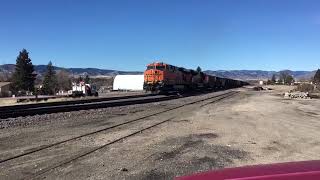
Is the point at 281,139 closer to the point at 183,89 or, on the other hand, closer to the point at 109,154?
the point at 109,154

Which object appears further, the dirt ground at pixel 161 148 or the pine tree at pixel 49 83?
the pine tree at pixel 49 83

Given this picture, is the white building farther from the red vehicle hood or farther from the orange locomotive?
the red vehicle hood

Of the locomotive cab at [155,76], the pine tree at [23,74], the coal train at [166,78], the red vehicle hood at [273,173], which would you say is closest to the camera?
the red vehicle hood at [273,173]

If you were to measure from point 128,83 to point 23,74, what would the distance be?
41934mm

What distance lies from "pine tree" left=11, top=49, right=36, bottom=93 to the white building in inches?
1402

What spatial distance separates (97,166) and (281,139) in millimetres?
7431

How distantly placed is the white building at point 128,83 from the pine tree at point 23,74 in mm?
35617

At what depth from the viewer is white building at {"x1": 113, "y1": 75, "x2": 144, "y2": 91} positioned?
9925 centimetres

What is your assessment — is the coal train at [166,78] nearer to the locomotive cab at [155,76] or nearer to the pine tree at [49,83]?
the locomotive cab at [155,76]

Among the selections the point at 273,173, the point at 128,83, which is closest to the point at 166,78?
the point at 273,173

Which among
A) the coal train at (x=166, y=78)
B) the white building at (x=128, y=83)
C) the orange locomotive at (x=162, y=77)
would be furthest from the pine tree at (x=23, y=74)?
the orange locomotive at (x=162, y=77)

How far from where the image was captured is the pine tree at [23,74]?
431 feet

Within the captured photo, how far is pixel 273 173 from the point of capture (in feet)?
8.99

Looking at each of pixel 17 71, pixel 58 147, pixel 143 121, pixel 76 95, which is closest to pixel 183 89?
pixel 76 95
